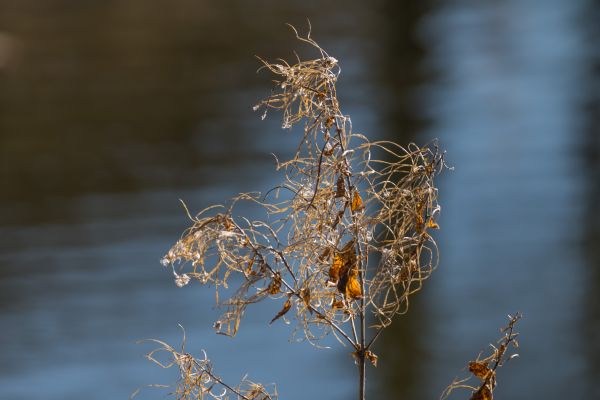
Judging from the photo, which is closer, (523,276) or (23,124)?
(523,276)

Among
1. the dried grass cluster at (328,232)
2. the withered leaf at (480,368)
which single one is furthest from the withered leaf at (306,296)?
the withered leaf at (480,368)

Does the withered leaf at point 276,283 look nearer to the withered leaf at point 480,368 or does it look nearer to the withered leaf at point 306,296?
the withered leaf at point 306,296

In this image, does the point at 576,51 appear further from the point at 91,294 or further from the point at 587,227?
the point at 91,294

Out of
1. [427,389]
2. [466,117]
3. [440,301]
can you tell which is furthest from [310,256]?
[466,117]

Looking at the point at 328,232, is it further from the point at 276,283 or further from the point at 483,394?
the point at 483,394

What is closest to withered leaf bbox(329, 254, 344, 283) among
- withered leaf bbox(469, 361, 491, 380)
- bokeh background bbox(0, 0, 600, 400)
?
withered leaf bbox(469, 361, 491, 380)

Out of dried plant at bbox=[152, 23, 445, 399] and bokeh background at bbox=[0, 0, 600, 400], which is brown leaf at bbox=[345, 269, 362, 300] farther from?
bokeh background at bbox=[0, 0, 600, 400]

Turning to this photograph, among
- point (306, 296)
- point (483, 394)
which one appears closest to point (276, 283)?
point (306, 296)

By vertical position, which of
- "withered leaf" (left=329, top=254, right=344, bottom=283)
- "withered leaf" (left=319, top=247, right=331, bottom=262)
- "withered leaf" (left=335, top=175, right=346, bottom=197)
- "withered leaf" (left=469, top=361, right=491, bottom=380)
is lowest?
"withered leaf" (left=469, top=361, right=491, bottom=380)
